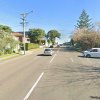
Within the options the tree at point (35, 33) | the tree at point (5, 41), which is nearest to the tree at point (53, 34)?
the tree at point (35, 33)

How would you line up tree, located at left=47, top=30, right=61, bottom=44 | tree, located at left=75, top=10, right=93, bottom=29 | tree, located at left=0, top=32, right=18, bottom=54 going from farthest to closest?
tree, located at left=47, top=30, right=61, bottom=44
tree, located at left=75, top=10, right=93, bottom=29
tree, located at left=0, top=32, right=18, bottom=54

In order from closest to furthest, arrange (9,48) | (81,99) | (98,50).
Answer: (81,99) → (98,50) → (9,48)

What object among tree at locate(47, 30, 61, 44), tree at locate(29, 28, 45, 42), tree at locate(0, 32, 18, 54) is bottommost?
tree at locate(0, 32, 18, 54)

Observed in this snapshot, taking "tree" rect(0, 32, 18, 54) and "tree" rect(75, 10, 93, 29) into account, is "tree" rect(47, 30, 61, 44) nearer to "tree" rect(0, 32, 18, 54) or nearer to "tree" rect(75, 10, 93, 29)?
"tree" rect(75, 10, 93, 29)

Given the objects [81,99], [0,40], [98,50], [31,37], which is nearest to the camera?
[81,99]

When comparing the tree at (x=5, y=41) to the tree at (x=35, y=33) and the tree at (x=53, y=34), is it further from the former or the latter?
the tree at (x=53, y=34)

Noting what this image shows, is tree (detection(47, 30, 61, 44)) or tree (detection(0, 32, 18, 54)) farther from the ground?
tree (detection(47, 30, 61, 44))

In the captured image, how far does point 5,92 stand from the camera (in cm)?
513

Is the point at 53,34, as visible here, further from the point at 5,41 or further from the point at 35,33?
the point at 5,41

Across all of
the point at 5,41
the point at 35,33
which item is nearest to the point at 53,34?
the point at 35,33

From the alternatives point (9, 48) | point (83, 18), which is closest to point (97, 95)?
point (9, 48)

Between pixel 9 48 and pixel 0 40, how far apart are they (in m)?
4.89

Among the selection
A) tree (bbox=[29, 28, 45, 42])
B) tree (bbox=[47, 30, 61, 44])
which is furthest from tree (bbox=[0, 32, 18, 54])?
tree (bbox=[47, 30, 61, 44])

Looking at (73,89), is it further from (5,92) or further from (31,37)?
(31,37)
